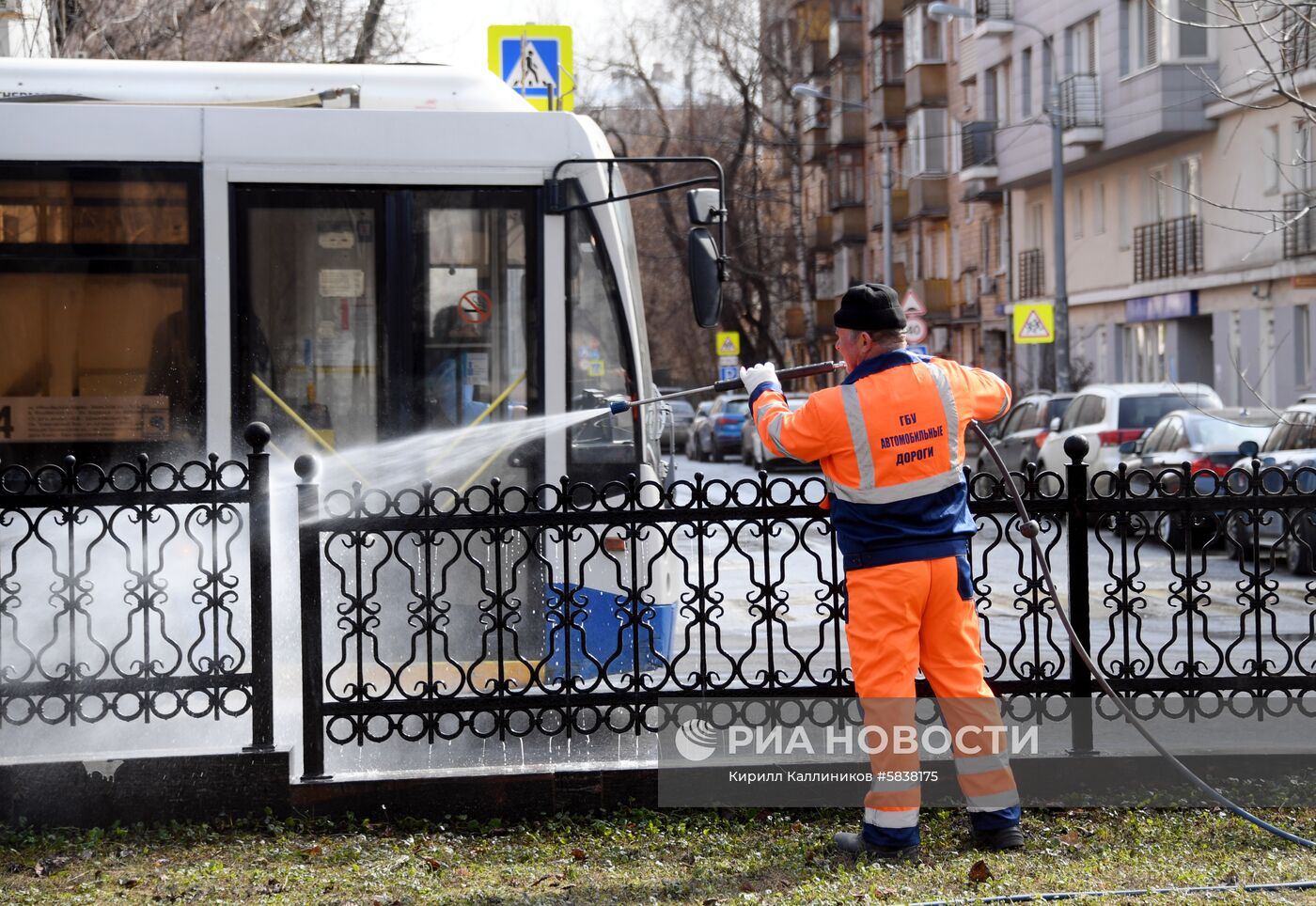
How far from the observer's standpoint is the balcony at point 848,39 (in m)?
60.3

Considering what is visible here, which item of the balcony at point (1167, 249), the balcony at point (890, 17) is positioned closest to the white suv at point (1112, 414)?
the balcony at point (1167, 249)

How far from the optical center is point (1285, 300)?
29156mm

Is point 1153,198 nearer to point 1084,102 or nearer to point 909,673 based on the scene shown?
point 1084,102

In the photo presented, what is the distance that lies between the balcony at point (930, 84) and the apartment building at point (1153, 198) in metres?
7.10

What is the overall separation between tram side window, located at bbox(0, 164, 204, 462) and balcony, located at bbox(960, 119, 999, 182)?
3637 centimetres

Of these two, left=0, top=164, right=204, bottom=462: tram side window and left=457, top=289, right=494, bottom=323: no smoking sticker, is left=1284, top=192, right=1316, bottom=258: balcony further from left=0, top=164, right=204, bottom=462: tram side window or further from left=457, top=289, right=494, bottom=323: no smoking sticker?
left=0, top=164, right=204, bottom=462: tram side window

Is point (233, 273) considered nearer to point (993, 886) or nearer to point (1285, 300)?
point (993, 886)

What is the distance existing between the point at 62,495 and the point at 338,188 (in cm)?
269

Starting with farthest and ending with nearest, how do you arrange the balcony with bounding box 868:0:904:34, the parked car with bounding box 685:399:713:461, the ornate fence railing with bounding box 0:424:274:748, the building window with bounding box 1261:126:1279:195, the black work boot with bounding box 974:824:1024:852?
the balcony with bounding box 868:0:904:34 < the parked car with bounding box 685:399:713:461 < the building window with bounding box 1261:126:1279:195 < the ornate fence railing with bounding box 0:424:274:748 < the black work boot with bounding box 974:824:1024:852

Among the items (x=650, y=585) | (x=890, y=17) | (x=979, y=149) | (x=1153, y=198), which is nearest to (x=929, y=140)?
(x=979, y=149)

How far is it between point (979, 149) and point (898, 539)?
39.6 metres

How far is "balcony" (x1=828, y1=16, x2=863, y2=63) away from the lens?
2375 inches

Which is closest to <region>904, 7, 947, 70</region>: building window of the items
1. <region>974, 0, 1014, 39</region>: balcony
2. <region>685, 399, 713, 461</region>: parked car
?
<region>974, 0, 1014, 39</region>: balcony

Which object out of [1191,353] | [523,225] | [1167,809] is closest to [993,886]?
[1167,809]
